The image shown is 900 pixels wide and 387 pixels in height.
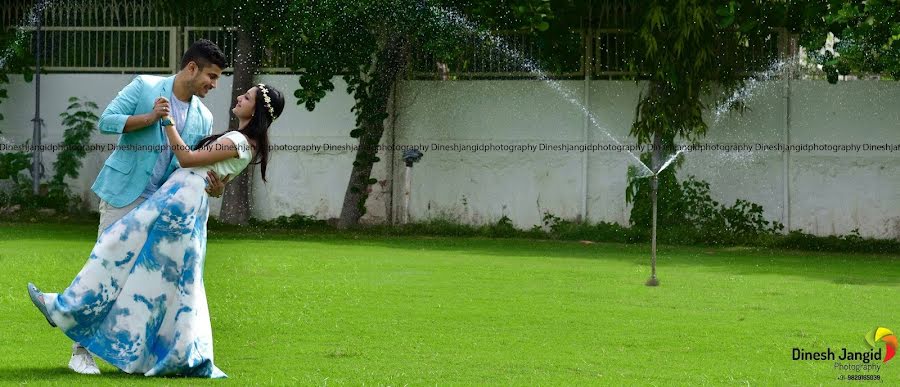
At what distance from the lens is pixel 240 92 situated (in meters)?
17.6

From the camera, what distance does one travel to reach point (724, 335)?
27.3 ft

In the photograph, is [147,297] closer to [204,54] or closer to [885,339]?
[204,54]

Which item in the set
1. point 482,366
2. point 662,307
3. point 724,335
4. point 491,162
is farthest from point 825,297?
point 491,162

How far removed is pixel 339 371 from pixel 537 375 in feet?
3.03

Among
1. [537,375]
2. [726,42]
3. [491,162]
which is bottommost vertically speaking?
[537,375]

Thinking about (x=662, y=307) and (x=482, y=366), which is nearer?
(x=482, y=366)

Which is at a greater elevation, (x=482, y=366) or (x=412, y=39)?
(x=412, y=39)

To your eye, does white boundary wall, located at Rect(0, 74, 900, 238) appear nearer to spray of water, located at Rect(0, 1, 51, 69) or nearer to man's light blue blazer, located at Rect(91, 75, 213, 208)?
spray of water, located at Rect(0, 1, 51, 69)

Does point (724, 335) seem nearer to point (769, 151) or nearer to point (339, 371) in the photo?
point (339, 371)

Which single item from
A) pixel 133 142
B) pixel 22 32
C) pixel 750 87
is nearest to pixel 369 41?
pixel 750 87

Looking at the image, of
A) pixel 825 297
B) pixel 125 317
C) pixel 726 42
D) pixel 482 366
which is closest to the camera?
pixel 125 317

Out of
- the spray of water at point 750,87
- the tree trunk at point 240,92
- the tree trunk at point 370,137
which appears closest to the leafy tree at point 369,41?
the tree trunk at point 370,137

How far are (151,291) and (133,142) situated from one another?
0.78m

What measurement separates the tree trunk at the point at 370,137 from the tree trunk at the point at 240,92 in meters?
1.20
